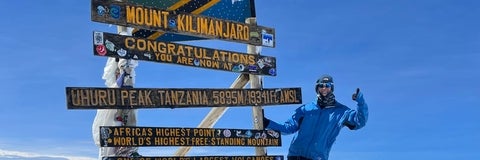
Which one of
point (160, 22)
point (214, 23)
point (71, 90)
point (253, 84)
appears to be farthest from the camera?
point (253, 84)

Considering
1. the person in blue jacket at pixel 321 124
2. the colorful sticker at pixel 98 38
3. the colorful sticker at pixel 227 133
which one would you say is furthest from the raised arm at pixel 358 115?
the colorful sticker at pixel 98 38

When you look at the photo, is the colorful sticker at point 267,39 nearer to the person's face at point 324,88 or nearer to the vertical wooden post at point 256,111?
the vertical wooden post at point 256,111

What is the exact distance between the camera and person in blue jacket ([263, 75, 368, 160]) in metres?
7.26

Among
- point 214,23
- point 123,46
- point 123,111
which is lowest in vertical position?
point 123,111

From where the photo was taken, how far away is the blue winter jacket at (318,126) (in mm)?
7250

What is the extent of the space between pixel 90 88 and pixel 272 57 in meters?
2.43

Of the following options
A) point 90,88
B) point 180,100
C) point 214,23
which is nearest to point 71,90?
point 90,88

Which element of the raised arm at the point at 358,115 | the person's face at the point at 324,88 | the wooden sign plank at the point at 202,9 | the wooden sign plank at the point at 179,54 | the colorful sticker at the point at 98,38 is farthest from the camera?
the person's face at the point at 324,88

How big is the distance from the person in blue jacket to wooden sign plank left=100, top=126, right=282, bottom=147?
29 cm

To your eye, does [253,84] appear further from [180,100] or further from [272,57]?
[180,100]

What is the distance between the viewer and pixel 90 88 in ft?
18.8

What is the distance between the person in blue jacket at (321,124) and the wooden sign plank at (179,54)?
0.61 m

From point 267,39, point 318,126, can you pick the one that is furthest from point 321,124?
point 267,39

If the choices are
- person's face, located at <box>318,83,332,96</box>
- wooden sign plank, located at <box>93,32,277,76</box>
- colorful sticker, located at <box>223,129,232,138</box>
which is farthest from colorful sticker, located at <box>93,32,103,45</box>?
person's face, located at <box>318,83,332,96</box>
